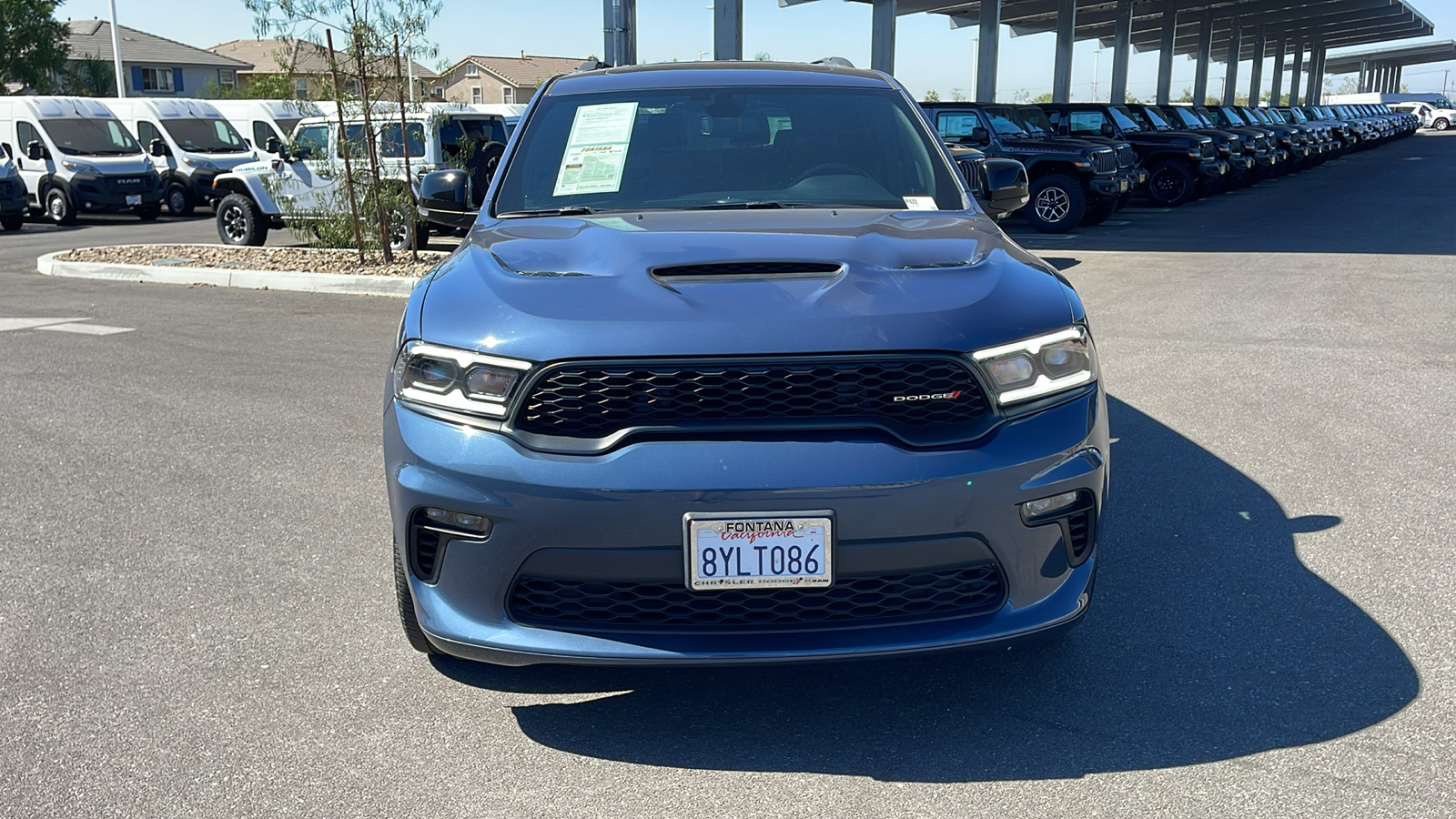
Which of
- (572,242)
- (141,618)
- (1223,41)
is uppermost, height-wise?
(1223,41)

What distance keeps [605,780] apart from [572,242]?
4.66 feet

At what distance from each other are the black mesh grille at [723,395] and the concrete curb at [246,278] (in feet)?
29.1

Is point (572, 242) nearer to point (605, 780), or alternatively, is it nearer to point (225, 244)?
point (605, 780)

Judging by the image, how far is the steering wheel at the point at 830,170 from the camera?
415 cm

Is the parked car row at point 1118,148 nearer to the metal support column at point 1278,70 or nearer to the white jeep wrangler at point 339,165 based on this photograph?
the white jeep wrangler at point 339,165

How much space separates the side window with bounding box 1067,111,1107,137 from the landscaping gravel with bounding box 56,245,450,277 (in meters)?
10.6

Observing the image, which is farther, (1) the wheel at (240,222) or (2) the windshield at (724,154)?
(1) the wheel at (240,222)

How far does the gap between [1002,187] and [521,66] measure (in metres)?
105

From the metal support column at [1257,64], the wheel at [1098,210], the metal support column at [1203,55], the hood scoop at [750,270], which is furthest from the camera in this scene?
the metal support column at [1257,64]

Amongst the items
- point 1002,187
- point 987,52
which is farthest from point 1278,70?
point 1002,187

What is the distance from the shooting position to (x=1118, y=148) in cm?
1700

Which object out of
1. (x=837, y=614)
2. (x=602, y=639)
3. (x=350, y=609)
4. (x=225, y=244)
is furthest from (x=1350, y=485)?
(x=225, y=244)

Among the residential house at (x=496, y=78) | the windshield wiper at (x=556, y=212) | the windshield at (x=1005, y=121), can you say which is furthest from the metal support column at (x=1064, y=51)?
the residential house at (x=496, y=78)

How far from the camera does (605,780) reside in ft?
9.19
